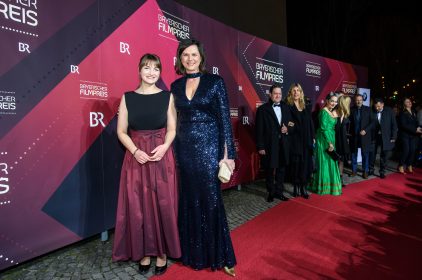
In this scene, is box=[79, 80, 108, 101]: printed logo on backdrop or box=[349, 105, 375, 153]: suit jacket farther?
box=[349, 105, 375, 153]: suit jacket

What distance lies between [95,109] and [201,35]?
232 cm

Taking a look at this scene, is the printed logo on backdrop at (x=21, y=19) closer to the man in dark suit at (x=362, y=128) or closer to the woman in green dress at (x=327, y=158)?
the woman in green dress at (x=327, y=158)

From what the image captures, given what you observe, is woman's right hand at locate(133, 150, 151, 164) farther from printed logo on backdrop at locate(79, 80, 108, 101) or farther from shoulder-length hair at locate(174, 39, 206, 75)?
printed logo on backdrop at locate(79, 80, 108, 101)

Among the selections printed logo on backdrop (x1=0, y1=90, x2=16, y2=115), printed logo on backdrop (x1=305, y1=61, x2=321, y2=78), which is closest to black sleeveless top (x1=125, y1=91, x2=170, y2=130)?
printed logo on backdrop (x1=0, y1=90, x2=16, y2=115)

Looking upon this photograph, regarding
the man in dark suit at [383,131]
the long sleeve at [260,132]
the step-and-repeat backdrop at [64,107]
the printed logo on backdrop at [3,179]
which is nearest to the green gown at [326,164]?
the long sleeve at [260,132]

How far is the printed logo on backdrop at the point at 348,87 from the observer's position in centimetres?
870

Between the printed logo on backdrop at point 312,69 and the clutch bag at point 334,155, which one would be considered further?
the printed logo on backdrop at point 312,69

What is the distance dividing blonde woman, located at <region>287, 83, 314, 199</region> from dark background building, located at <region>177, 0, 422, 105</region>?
682cm

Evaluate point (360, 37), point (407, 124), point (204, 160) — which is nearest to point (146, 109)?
point (204, 160)

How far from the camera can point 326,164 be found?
18.5ft

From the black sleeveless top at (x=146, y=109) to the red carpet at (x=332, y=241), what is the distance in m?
1.32

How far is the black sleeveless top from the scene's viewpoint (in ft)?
8.59

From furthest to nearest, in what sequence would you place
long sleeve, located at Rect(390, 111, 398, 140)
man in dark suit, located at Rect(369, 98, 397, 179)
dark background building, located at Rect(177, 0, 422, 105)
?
dark background building, located at Rect(177, 0, 422, 105) → long sleeve, located at Rect(390, 111, 398, 140) → man in dark suit, located at Rect(369, 98, 397, 179)

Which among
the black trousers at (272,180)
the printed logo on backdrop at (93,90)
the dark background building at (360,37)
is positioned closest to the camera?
the printed logo on backdrop at (93,90)
